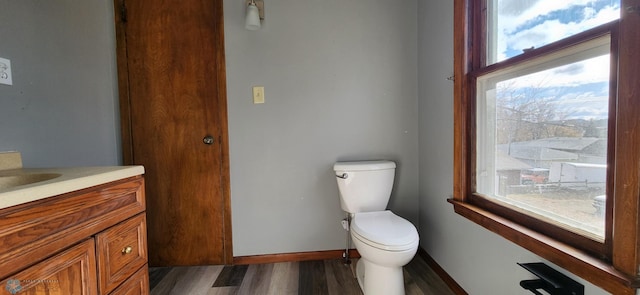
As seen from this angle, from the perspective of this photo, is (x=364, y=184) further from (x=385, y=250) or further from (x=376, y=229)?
(x=385, y=250)

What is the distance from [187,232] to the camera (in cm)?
171

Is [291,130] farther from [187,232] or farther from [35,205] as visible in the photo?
[35,205]

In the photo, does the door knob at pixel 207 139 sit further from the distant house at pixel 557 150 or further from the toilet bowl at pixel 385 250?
the distant house at pixel 557 150

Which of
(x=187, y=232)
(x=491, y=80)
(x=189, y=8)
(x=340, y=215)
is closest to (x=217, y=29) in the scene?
(x=189, y=8)

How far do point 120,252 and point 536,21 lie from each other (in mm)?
1761

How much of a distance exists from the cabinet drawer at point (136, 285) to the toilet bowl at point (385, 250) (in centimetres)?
95

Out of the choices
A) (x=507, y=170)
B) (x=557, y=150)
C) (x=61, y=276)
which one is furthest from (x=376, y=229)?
(x=61, y=276)

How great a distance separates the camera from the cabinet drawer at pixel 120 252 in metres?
0.78

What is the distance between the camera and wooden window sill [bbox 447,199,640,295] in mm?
646

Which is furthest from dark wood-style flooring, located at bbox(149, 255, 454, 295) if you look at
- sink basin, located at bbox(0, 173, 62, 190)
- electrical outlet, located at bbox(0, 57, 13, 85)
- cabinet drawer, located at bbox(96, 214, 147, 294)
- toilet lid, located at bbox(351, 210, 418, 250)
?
electrical outlet, located at bbox(0, 57, 13, 85)

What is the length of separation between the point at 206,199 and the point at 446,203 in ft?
5.12

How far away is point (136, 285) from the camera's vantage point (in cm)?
93

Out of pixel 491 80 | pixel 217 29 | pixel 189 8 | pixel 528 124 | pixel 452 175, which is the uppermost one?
pixel 189 8

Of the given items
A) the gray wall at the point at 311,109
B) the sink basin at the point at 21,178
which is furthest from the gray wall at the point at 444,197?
the sink basin at the point at 21,178
